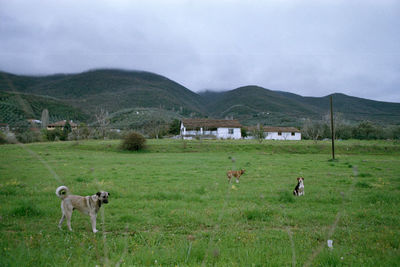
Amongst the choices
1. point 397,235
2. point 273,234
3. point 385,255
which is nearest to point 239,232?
point 273,234

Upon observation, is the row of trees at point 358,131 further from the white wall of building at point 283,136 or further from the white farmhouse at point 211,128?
the white farmhouse at point 211,128

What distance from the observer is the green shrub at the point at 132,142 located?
139 feet

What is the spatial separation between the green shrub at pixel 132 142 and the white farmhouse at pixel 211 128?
3465 centimetres

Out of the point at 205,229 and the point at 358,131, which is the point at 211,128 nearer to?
the point at 358,131

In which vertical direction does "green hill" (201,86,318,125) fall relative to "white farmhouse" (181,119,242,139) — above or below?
above

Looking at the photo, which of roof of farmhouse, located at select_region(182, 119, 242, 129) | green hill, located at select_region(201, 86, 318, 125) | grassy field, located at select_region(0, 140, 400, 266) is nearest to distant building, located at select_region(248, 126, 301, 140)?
roof of farmhouse, located at select_region(182, 119, 242, 129)

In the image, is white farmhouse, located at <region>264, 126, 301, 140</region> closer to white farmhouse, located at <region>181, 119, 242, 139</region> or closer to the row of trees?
the row of trees

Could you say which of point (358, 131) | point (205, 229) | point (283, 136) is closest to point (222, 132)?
point (283, 136)

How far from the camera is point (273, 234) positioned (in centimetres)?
590

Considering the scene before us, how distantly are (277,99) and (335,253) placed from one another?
201375mm

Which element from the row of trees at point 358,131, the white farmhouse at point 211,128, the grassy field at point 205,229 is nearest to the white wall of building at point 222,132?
the white farmhouse at point 211,128

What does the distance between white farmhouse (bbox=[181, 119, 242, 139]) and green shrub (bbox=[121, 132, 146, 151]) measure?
114ft

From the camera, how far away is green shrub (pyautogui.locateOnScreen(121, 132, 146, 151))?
139 feet

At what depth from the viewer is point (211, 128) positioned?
8125cm
